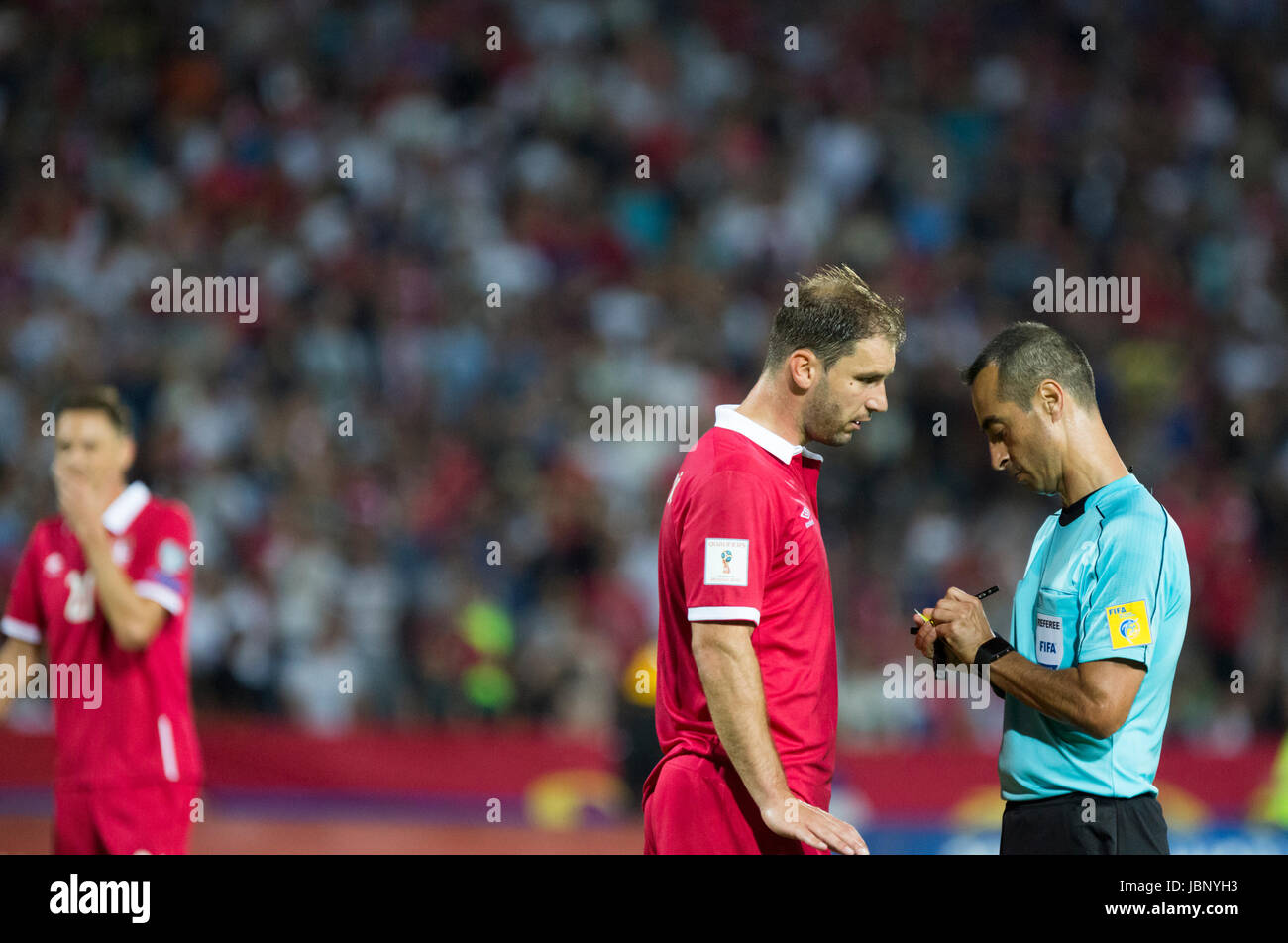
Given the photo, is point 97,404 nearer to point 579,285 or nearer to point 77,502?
point 77,502

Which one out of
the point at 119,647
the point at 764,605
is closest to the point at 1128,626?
the point at 764,605

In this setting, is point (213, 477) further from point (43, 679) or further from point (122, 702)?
point (122, 702)

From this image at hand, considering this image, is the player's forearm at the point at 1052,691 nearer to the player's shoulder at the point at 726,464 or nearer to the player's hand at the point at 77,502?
the player's shoulder at the point at 726,464

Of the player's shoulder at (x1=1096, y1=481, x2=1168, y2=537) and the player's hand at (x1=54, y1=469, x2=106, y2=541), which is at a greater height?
the player's hand at (x1=54, y1=469, x2=106, y2=541)

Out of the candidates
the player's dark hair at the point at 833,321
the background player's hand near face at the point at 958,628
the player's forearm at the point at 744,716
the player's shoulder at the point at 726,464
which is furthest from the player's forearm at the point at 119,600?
the background player's hand near face at the point at 958,628

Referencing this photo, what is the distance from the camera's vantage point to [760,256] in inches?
386

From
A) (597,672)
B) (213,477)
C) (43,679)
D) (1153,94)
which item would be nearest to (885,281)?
(1153,94)

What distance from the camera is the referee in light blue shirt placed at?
3.05 m

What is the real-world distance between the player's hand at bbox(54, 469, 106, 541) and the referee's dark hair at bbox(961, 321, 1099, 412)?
2.79 m

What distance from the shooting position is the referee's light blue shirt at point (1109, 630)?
306cm

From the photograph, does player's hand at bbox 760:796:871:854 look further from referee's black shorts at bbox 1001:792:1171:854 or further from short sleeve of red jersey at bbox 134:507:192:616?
short sleeve of red jersey at bbox 134:507:192:616

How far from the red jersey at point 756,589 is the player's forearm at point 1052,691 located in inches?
15.7

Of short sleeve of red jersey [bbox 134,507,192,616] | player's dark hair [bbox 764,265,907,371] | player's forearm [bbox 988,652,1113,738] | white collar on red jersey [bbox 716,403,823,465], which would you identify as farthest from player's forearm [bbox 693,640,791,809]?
short sleeve of red jersey [bbox 134,507,192,616]

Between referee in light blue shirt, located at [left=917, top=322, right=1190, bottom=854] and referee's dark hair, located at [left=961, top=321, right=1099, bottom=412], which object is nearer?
referee in light blue shirt, located at [left=917, top=322, right=1190, bottom=854]
